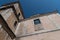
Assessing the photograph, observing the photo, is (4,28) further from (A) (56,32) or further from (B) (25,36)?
(A) (56,32)

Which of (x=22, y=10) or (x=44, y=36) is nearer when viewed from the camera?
(x=44, y=36)

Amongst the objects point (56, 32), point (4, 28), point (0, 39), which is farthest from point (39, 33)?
point (0, 39)

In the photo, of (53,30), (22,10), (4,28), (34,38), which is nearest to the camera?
(4,28)

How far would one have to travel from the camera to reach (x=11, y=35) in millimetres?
6703

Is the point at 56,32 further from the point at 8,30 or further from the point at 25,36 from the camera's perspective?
the point at 8,30

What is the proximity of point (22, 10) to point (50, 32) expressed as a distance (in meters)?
11.4

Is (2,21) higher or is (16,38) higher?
(2,21)

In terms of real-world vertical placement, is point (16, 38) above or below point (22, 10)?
above

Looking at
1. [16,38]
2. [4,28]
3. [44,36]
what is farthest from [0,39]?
[44,36]

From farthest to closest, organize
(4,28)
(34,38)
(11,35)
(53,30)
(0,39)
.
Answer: (53,30) < (34,38) < (11,35) < (4,28) < (0,39)

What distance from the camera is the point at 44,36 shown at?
282 inches

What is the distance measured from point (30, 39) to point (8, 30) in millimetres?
1385

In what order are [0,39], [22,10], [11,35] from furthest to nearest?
[22,10], [11,35], [0,39]

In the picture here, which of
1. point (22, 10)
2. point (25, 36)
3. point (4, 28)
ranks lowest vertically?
point (22, 10)
